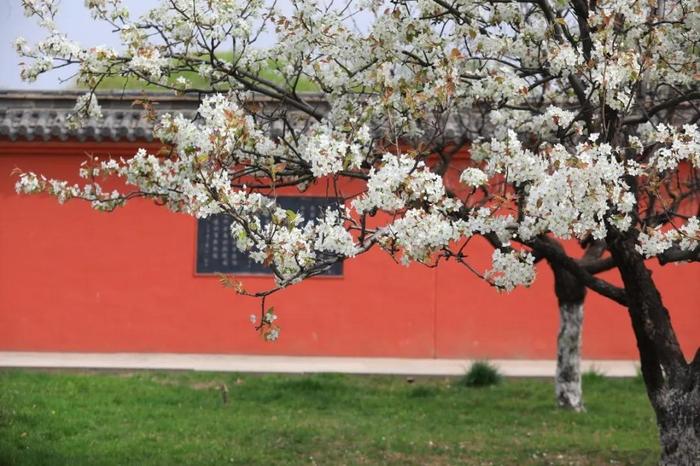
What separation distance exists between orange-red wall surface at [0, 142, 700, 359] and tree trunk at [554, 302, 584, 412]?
3.30 m

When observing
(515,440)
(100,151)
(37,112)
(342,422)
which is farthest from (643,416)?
(37,112)

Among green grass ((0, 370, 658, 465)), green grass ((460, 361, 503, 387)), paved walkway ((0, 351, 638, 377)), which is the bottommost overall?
green grass ((0, 370, 658, 465))

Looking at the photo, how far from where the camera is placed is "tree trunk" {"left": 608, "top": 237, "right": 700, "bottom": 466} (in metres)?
6.12

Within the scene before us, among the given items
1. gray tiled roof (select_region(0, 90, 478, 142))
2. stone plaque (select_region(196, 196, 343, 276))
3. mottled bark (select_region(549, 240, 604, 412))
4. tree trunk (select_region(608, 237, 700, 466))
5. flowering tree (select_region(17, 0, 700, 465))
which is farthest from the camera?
stone plaque (select_region(196, 196, 343, 276))

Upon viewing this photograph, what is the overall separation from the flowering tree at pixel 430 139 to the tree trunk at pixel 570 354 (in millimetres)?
2687

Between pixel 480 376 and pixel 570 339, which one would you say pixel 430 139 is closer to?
pixel 570 339

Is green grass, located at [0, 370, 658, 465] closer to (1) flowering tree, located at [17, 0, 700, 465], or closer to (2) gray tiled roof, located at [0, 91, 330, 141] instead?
(1) flowering tree, located at [17, 0, 700, 465]

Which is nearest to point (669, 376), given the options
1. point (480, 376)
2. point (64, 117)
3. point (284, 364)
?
point (480, 376)

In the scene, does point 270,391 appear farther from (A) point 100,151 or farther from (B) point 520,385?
(A) point 100,151

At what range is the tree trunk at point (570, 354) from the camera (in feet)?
30.1

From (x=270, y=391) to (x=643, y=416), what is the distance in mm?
3187

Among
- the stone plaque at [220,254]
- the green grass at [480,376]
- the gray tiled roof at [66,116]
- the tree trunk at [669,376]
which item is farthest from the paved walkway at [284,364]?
the tree trunk at [669,376]

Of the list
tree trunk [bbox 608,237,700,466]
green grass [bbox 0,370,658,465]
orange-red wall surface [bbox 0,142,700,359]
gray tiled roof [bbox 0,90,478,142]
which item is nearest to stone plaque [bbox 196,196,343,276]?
orange-red wall surface [bbox 0,142,700,359]

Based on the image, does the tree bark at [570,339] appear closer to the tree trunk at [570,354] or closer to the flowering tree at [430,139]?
the tree trunk at [570,354]
